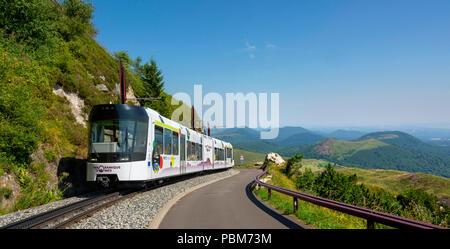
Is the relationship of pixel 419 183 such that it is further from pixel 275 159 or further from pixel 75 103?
pixel 75 103

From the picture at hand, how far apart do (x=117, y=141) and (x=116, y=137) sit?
0.20 m

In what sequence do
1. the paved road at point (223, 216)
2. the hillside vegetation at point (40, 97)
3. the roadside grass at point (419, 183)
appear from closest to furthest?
1. the paved road at point (223, 216)
2. the hillside vegetation at point (40, 97)
3. the roadside grass at point (419, 183)

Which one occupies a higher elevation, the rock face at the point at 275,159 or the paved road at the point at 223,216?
the paved road at the point at 223,216

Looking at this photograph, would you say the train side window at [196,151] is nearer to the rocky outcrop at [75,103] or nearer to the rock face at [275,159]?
the rocky outcrop at [75,103]

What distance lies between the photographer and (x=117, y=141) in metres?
12.9

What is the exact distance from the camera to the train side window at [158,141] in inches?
574

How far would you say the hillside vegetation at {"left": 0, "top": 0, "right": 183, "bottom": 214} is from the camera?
1159cm

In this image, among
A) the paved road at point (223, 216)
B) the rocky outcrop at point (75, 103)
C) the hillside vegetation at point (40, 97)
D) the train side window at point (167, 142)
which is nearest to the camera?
the paved road at point (223, 216)

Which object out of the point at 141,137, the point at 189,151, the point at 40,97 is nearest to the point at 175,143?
the point at 189,151

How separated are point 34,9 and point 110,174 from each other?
1502 centimetres

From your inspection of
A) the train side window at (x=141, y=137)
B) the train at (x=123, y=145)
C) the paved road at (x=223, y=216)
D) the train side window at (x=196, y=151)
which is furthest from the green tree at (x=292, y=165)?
the train side window at (x=141, y=137)

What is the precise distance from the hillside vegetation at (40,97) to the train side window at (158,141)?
476 cm
